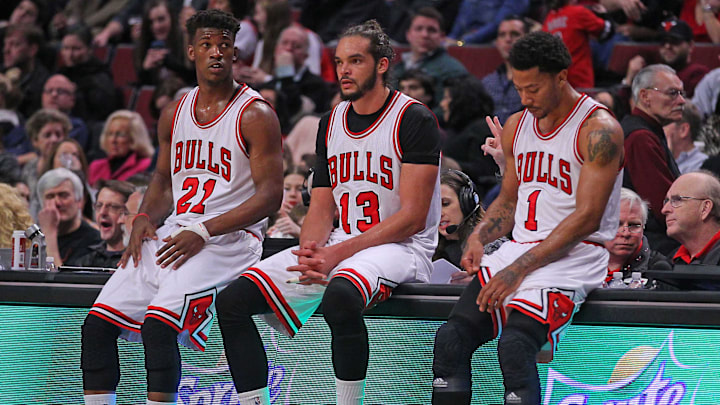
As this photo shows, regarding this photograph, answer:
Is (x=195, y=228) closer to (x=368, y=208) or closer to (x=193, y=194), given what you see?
(x=193, y=194)

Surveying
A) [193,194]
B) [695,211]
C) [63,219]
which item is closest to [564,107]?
[695,211]

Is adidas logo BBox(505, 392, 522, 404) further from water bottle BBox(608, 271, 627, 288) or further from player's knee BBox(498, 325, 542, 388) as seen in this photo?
water bottle BBox(608, 271, 627, 288)

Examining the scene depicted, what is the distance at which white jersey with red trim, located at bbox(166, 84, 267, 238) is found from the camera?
4.59 meters

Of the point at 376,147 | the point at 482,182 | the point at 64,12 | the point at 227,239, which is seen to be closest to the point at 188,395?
the point at 227,239

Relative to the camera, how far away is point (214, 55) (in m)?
4.60

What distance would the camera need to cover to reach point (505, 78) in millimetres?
8375

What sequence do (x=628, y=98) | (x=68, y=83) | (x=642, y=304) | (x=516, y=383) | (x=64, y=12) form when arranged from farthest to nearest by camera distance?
(x=64, y=12) < (x=68, y=83) < (x=628, y=98) < (x=642, y=304) < (x=516, y=383)

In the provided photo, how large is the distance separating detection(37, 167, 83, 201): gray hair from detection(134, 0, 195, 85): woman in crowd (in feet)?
11.4

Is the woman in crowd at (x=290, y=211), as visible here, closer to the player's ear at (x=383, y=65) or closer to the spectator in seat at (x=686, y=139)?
the player's ear at (x=383, y=65)

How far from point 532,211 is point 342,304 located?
2.89ft

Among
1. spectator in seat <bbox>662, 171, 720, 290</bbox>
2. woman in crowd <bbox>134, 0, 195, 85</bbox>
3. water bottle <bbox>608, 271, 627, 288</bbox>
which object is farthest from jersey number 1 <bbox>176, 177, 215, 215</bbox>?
woman in crowd <bbox>134, 0, 195, 85</bbox>

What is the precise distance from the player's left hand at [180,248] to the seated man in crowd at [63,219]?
251 cm

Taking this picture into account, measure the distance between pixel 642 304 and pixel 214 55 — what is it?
2.21 m

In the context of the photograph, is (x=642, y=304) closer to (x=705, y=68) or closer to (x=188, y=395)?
(x=188, y=395)
